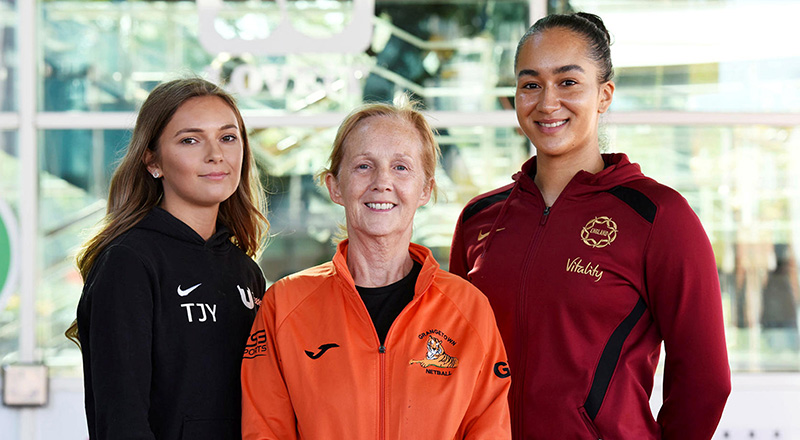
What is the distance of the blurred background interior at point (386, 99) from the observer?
4.88m

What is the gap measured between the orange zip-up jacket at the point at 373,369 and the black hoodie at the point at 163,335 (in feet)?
0.62

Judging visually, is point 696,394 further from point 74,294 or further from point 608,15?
point 74,294

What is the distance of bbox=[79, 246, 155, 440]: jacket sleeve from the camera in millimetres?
1962

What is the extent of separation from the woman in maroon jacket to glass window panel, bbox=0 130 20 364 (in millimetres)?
3567

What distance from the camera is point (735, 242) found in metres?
4.95

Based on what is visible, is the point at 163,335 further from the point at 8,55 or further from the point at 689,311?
the point at 8,55

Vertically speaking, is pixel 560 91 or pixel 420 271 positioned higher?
pixel 560 91

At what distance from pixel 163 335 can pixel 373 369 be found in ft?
1.91

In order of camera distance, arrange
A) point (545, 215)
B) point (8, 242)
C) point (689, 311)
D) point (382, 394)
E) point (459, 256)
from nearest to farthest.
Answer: point (382, 394) < point (689, 311) < point (545, 215) < point (459, 256) < point (8, 242)

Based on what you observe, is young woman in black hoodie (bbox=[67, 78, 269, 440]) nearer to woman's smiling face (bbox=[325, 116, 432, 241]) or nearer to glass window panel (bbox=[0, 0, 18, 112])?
woman's smiling face (bbox=[325, 116, 432, 241])

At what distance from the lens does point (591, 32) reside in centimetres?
226

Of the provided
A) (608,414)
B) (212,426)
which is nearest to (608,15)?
(608,414)

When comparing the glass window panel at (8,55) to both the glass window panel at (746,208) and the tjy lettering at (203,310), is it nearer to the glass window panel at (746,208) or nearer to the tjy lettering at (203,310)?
the tjy lettering at (203,310)

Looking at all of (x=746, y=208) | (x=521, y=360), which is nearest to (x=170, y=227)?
(x=521, y=360)
